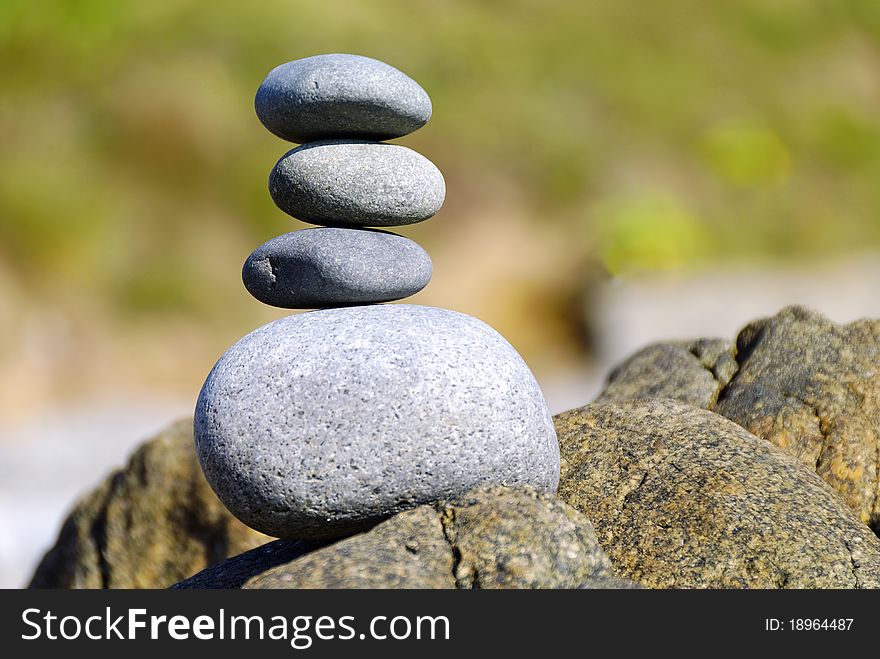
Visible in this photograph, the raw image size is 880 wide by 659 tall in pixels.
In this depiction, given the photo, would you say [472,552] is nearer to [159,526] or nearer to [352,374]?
[352,374]

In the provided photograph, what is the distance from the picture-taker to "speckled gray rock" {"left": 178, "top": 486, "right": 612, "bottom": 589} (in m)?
4.58

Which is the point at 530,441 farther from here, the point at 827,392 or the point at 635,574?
the point at 827,392

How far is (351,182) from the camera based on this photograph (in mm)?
6047

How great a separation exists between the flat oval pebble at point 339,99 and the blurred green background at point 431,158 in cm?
1455

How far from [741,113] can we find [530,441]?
23069 mm

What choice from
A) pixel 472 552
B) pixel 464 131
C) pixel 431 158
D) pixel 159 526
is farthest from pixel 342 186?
pixel 464 131

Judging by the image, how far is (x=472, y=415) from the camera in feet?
17.2

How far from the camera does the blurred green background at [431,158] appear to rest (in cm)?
2031

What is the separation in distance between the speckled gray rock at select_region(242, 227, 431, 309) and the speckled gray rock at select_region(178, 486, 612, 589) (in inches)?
60.6

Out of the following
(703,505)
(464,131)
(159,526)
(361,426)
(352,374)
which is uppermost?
(464,131)

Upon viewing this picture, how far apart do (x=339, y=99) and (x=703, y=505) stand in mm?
3240

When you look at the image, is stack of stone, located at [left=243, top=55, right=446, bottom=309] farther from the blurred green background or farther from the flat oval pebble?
the blurred green background

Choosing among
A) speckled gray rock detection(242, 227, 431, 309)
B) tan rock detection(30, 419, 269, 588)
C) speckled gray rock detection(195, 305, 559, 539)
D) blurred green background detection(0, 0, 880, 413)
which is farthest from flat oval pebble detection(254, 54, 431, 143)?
blurred green background detection(0, 0, 880, 413)
